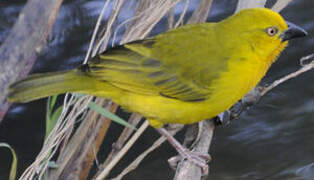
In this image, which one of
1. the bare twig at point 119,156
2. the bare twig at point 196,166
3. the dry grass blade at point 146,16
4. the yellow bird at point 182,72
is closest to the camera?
the bare twig at point 196,166

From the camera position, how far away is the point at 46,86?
3.46 m

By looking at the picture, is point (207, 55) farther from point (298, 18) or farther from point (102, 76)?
point (298, 18)

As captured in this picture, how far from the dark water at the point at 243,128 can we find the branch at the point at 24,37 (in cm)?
164

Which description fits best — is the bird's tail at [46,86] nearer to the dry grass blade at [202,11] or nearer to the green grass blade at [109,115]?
the green grass blade at [109,115]

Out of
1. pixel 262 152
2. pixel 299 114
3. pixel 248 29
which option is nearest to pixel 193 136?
pixel 248 29

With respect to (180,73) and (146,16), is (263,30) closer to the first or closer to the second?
(180,73)

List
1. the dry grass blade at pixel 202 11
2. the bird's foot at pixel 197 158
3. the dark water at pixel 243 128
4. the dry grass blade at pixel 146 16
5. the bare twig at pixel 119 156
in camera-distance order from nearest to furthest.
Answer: the bird's foot at pixel 197 158 < the bare twig at pixel 119 156 < the dry grass blade at pixel 146 16 < the dry grass blade at pixel 202 11 < the dark water at pixel 243 128

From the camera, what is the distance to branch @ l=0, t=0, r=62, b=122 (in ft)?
12.4

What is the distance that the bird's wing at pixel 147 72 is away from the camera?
3.53 metres

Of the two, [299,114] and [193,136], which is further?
[299,114]

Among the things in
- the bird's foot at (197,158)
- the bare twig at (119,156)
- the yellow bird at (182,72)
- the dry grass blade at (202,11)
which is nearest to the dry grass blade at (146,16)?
the yellow bird at (182,72)

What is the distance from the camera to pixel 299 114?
17.9 ft

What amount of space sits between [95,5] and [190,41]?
3.08 meters

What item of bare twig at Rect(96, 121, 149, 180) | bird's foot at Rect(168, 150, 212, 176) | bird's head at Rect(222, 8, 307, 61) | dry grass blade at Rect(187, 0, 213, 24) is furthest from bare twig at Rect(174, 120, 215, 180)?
dry grass blade at Rect(187, 0, 213, 24)
